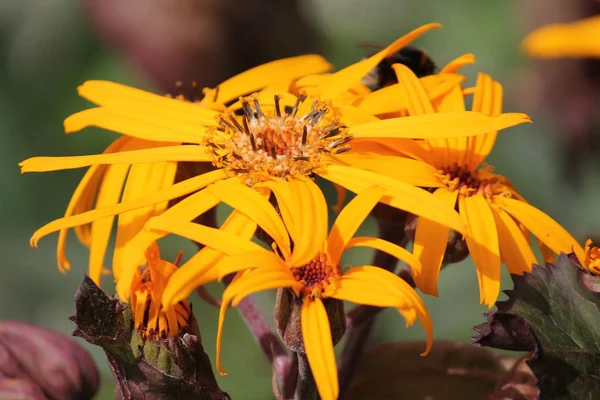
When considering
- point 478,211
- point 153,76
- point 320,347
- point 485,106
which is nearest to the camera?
point 320,347

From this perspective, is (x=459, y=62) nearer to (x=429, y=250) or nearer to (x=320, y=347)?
(x=429, y=250)

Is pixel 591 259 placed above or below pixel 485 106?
below

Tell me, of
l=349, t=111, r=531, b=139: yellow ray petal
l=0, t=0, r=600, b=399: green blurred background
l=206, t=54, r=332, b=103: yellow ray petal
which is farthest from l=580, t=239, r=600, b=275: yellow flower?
l=0, t=0, r=600, b=399: green blurred background

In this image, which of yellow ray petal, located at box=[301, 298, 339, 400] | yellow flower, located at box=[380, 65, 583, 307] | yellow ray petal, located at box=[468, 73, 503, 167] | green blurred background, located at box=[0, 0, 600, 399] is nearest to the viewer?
yellow ray petal, located at box=[301, 298, 339, 400]

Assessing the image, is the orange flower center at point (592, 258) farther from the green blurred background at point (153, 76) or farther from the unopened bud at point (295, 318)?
the green blurred background at point (153, 76)

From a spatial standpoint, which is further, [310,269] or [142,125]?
[142,125]

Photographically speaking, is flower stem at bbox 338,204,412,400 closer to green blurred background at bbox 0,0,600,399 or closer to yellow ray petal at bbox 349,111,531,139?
yellow ray petal at bbox 349,111,531,139

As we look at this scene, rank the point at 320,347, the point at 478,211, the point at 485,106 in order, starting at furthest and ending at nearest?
the point at 485,106, the point at 478,211, the point at 320,347

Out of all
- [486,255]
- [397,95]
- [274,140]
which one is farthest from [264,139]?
[486,255]

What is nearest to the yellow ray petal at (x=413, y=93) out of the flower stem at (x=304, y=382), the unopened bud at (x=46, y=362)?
the flower stem at (x=304, y=382)
